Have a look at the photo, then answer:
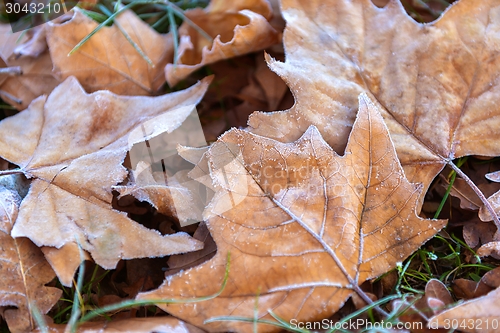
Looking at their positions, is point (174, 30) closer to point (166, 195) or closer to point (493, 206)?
point (166, 195)

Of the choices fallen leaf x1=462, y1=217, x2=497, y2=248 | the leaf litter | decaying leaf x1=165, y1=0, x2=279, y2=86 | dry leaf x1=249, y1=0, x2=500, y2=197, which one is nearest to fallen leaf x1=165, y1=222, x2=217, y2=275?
the leaf litter

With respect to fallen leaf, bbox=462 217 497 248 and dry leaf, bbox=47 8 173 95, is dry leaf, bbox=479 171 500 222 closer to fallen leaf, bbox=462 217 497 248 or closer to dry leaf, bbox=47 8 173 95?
fallen leaf, bbox=462 217 497 248

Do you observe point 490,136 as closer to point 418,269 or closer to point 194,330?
point 418,269

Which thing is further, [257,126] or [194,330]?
[257,126]

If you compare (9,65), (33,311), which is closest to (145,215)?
(33,311)

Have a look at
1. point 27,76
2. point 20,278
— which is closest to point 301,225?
point 20,278
